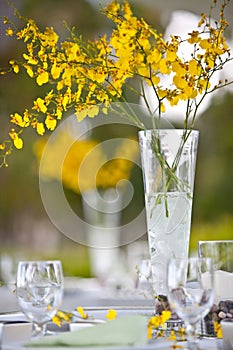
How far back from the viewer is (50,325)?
1.06 meters

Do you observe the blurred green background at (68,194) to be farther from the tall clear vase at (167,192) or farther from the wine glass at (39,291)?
the wine glass at (39,291)

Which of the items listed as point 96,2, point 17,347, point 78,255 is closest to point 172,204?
point 17,347

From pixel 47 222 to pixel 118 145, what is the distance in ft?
2.09

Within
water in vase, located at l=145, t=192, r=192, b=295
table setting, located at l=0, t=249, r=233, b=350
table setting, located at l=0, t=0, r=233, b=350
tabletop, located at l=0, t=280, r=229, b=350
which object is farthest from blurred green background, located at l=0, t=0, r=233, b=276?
table setting, located at l=0, t=249, r=233, b=350

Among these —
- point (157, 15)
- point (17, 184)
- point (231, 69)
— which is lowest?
point (17, 184)

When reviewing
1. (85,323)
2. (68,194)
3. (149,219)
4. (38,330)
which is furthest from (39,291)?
(68,194)

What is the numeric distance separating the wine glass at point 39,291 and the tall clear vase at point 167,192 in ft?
0.71

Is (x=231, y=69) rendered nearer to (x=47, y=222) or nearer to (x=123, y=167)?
(x=123, y=167)

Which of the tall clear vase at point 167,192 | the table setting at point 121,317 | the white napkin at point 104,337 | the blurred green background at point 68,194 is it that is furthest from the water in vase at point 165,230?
the blurred green background at point 68,194

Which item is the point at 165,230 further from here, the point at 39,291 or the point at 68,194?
the point at 68,194

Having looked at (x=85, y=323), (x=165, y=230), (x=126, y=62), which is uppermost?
(x=126, y=62)

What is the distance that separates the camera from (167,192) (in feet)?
3.62

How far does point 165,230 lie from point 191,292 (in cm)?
24

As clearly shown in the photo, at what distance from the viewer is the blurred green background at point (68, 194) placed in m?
3.84
